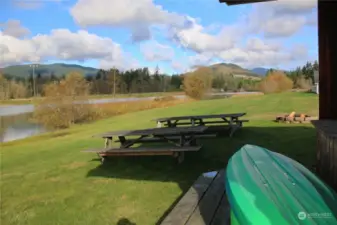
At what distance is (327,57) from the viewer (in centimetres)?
529

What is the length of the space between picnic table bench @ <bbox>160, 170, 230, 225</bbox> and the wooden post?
2.29 m

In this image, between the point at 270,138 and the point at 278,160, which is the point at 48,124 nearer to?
the point at 270,138

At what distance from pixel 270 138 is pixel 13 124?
27659 millimetres

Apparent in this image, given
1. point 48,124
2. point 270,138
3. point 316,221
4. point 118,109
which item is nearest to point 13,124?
point 48,124

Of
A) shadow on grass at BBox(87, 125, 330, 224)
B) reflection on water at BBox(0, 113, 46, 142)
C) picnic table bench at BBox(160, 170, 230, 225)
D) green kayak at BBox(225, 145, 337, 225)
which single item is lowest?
reflection on water at BBox(0, 113, 46, 142)

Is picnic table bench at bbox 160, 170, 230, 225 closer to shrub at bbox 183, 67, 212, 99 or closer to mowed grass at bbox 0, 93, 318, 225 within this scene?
mowed grass at bbox 0, 93, 318, 225

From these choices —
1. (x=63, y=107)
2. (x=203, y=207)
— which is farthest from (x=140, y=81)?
(x=203, y=207)

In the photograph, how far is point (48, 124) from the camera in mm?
28188

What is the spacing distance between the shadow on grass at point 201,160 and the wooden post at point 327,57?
1103mm

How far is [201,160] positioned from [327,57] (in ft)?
9.73

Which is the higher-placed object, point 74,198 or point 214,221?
point 214,221

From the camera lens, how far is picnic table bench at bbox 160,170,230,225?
3007 millimetres

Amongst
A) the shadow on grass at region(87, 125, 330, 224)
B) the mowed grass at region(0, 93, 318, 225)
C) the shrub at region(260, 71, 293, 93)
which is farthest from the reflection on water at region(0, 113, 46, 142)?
the shrub at region(260, 71, 293, 93)

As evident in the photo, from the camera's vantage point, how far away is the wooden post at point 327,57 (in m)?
5.12
